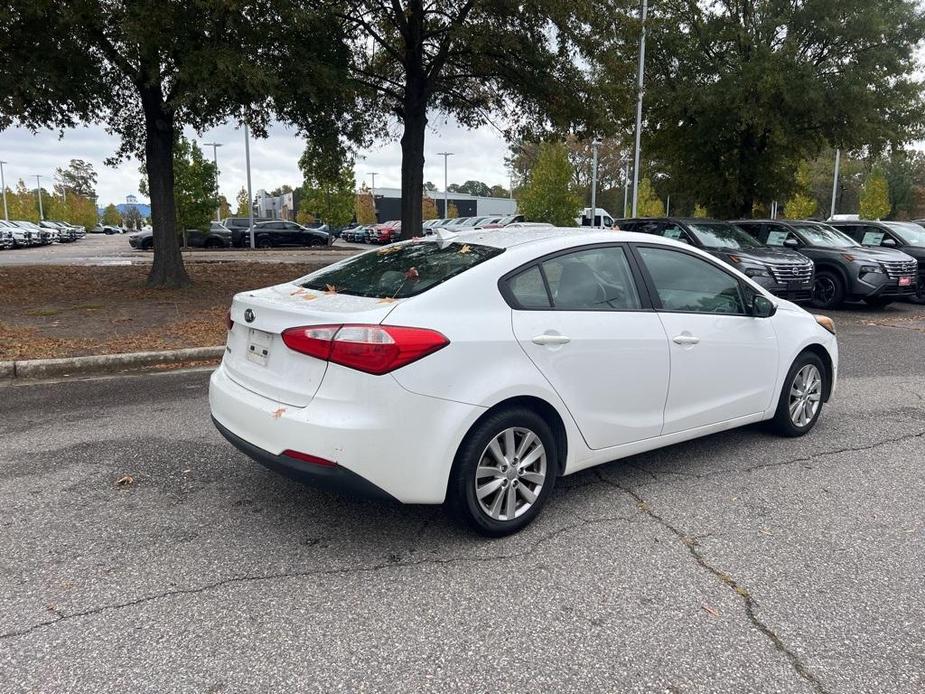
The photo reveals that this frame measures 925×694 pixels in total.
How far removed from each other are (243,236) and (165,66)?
2539 centimetres

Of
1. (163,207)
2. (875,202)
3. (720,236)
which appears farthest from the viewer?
(875,202)

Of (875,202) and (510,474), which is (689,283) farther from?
(875,202)

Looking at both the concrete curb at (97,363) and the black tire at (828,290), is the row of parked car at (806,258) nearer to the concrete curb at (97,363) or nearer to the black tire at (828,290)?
the black tire at (828,290)

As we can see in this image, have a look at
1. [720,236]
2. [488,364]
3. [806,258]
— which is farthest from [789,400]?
[720,236]

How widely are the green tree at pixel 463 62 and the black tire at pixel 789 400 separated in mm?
9381

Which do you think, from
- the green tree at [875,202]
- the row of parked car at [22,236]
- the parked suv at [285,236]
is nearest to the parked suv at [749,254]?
the parked suv at [285,236]

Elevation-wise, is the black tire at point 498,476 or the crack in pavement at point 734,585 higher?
the black tire at point 498,476

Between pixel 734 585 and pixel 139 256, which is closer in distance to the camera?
pixel 734 585

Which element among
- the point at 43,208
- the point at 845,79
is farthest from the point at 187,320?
the point at 43,208

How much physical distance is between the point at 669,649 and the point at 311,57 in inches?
469

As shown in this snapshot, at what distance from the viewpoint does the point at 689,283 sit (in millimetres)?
4301

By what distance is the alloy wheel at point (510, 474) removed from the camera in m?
3.27

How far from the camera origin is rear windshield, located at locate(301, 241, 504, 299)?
3.44 meters

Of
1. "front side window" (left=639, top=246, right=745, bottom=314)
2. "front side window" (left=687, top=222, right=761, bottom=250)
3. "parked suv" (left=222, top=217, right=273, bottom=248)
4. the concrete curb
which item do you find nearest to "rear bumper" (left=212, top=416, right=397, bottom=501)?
"front side window" (left=639, top=246, right=745, bottom=314)
